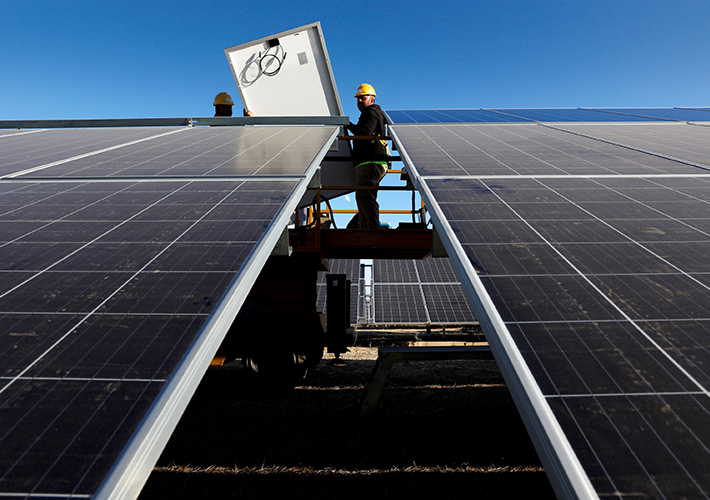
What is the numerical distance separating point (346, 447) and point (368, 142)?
576 cm

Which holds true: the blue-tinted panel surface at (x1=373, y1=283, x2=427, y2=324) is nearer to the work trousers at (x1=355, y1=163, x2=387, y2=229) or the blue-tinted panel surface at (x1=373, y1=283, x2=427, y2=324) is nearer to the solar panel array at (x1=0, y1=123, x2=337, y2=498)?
the work trousers at (x1=355, y1=163, x2=387, y2=229)

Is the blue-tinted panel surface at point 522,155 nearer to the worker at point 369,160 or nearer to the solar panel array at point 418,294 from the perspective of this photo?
the worker at point 369,160

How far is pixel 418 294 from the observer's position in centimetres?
1257

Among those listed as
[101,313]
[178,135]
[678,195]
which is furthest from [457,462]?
[178,135]

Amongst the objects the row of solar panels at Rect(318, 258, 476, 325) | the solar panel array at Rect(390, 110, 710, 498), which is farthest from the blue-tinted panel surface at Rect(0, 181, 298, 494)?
the row of solar panels at Rect(318, 258, 476, 325)

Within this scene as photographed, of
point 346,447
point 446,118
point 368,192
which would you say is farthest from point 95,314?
point 446,118

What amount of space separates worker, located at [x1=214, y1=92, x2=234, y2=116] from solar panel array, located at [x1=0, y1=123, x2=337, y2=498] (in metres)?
7.66

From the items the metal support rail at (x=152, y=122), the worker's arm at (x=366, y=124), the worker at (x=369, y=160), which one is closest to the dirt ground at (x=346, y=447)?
the worker at (x=369, y=160)

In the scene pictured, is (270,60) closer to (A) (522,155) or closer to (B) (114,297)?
(A) (522,155)

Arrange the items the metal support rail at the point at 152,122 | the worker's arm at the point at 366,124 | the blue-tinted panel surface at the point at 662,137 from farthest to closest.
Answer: the metal support rail at the point at 152,122 → the worker's arm at the point at 366,124 → the blue-tinted panel surface at the point at 662,137

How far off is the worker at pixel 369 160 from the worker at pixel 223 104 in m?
4.95

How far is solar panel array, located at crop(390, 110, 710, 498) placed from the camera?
1514 mm

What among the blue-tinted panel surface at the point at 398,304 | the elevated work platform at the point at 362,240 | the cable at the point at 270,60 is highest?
the cable at the point at 270,60

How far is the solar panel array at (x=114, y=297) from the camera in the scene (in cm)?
150
